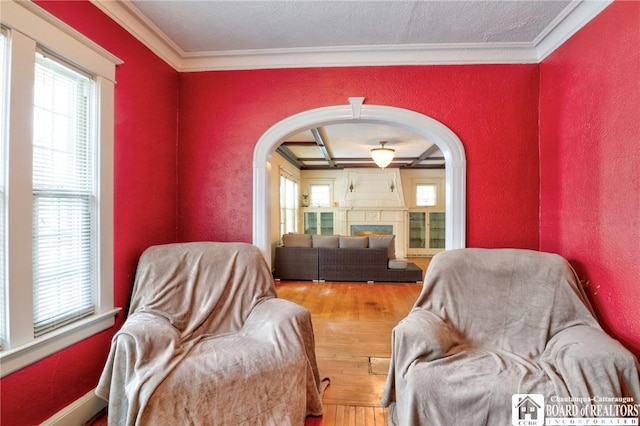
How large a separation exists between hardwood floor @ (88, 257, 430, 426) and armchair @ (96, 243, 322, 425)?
28cm

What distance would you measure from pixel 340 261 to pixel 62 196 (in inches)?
175

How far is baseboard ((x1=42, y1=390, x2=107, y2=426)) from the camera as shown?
1742 millimetres

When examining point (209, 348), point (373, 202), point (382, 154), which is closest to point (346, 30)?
point (209, 348)

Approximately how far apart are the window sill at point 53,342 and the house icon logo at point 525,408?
7.78 feet

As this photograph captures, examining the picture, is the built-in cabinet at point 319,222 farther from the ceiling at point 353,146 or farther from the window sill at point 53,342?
the window sill at point 53,342

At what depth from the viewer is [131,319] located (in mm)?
1889

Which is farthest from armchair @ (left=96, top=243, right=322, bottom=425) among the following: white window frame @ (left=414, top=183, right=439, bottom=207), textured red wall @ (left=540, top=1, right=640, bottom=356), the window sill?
white window frame @ (left=414, top=183, right=439, bottom=207)

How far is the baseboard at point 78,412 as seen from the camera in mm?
1742

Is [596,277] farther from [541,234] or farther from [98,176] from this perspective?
[98,176]

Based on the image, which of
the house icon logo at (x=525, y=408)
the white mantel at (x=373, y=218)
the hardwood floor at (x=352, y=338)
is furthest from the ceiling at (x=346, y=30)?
the white mantel at (x=373, y=218)

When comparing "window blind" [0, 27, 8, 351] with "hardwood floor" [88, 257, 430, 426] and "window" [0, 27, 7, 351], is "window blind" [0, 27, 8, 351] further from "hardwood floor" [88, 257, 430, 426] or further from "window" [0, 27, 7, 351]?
"hardwood floor" [88, 257, 430, 426]

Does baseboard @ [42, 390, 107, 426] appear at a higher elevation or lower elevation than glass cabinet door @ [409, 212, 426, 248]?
lower

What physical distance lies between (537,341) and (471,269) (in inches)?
21.5

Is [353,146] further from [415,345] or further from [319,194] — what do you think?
[415,345]
